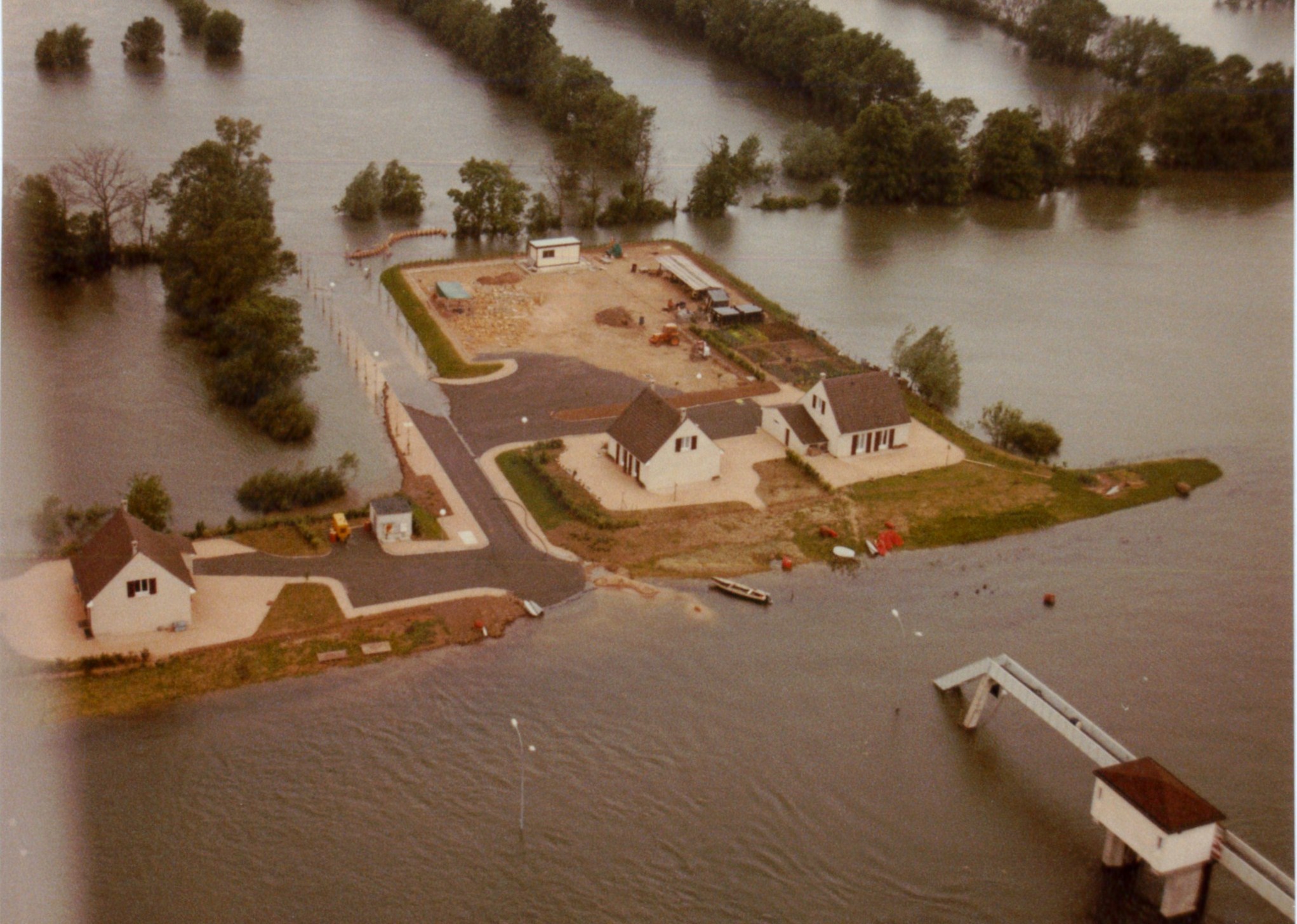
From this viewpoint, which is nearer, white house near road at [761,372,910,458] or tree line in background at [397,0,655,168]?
white house near road at [761,372,910,458]

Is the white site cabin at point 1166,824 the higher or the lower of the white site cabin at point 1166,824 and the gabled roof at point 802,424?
the lower

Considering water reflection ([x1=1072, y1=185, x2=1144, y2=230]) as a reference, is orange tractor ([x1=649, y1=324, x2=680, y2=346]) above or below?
below

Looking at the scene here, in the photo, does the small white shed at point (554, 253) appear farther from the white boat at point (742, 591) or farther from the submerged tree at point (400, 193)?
the white boat at point (742, 591)

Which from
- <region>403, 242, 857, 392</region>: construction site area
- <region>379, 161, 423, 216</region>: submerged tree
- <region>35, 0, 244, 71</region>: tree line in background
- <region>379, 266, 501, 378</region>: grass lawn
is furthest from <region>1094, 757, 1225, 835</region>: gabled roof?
<region>35, 0, 244, 71</region>: tree line in background

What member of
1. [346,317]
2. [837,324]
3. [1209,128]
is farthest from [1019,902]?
[1209,128]

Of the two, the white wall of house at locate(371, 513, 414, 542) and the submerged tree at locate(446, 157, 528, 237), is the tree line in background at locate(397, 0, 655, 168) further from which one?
the white wall of house at locate(371, 513, 414, 542)

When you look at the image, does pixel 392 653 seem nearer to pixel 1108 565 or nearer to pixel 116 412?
pixel 116 412

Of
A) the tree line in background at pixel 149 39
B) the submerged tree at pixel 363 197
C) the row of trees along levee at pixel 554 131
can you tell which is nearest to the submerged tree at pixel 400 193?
the submerged tree at pixel 363 197
